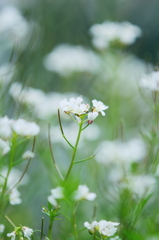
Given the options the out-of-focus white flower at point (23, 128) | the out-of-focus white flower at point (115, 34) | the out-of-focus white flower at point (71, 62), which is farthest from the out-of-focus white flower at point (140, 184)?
the out-of-focus white flower at point (71, 62)

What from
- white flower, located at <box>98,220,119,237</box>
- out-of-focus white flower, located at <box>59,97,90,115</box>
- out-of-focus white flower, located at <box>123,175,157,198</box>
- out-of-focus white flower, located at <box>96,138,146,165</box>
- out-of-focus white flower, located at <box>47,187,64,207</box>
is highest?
out-of-focus white flower, located at <box>96,138,146,165</box>

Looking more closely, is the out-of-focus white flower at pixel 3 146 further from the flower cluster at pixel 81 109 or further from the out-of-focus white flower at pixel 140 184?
the out-of-focus white flower at pixel 140 184

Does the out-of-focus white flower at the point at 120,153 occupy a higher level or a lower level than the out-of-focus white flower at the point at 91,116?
higher

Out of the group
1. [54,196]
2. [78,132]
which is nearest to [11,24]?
[78,132]

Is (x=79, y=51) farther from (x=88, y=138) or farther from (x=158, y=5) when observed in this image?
(x=158, y=5)

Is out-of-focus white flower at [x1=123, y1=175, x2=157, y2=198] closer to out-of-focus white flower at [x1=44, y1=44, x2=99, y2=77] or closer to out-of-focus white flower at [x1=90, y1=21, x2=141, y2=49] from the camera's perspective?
out-of-focus white flower at [x1=90, y1=21, x2=141, y2=49]

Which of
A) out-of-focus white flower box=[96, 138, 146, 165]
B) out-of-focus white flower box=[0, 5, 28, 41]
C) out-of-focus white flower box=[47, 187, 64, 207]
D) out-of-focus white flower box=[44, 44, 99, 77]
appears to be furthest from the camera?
out-of-focus white flower box=[44, 44, 99, 77]

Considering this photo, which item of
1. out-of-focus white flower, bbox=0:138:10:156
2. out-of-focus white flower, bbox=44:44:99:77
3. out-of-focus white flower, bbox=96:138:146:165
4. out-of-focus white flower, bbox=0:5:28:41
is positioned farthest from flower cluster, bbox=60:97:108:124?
out-of-focus white flower, bbox=44:44:99:77
